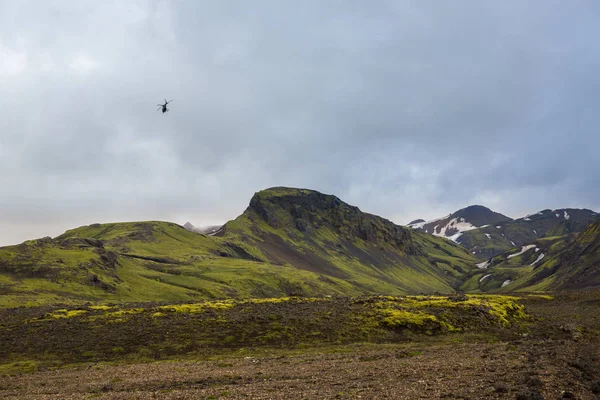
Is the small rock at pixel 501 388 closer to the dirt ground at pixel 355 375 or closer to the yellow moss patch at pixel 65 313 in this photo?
the dirt ground at pixel 355 375

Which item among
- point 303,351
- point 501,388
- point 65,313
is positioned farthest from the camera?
point 65,313

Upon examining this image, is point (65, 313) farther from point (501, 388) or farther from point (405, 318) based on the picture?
point (501, 388)

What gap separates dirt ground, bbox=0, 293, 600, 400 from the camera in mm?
28312

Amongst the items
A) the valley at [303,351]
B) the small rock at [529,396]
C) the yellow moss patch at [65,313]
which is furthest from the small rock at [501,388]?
the yellow moss patch at [65,313]

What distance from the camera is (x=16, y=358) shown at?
179ft

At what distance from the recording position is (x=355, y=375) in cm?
3606

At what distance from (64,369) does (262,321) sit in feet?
95.2

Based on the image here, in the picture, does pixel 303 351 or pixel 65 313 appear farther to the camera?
pixel 65 313

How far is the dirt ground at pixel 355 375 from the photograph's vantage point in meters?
28.3

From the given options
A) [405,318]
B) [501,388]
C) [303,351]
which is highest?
[501,388]

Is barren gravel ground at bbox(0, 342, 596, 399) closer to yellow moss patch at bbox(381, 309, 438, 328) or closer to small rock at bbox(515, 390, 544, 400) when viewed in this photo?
small rock at bbox(515, 390, 544, 400)

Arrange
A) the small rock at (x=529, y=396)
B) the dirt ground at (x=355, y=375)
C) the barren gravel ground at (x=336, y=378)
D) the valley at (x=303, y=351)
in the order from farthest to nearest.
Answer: the valley at (x=303, y=351) → the dirt ground at (x=355, y=375) → the barren gravel ground at (x=336, y=378) → the small rock at (x=529, y=396)

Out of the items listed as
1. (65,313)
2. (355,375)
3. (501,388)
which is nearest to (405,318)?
(355,375)

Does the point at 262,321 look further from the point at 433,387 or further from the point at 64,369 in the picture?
the point at 433,387
